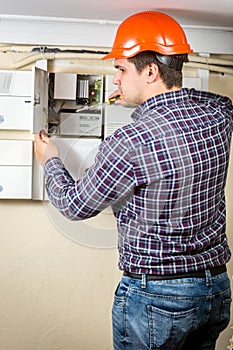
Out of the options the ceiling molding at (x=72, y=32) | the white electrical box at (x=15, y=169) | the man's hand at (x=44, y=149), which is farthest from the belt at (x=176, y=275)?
the ceiling molding at (x=72, y=32)

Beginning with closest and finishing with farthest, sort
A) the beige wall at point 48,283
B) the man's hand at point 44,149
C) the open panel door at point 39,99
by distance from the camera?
the man's hand at point 44,149
the open panel door at point 39,99
the beige wall at point 48,283

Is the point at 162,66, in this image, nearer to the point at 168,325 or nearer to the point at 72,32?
the point at 168,325

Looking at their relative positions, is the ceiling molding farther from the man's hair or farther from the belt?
the belt

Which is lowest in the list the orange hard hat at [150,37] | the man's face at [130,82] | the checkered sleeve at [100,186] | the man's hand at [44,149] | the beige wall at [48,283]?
the beige wall at [48,283]

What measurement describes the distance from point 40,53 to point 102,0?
0.60 metres

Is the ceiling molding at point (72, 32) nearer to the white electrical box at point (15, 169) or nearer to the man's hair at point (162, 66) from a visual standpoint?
the white electrical box at point (15, 169)

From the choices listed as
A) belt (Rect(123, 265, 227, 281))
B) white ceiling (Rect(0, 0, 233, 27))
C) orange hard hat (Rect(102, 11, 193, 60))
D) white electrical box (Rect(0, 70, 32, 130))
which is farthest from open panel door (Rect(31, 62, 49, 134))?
belt (Rect(123, 265, 227, 281))

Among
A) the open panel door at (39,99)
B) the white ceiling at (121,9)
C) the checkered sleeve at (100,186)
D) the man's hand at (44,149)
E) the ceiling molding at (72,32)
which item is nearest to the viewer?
the checkered sleeve at (100,186)

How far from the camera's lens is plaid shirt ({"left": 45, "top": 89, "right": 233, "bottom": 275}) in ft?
5.60

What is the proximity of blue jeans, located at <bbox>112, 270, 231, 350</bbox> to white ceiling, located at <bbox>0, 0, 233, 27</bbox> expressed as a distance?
108 centimetres

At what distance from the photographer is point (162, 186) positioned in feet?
5.65

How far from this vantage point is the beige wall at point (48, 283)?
2.93 m

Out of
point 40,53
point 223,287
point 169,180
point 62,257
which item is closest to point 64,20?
point 40,53

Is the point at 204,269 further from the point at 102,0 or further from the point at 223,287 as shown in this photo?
the point at 102,0
